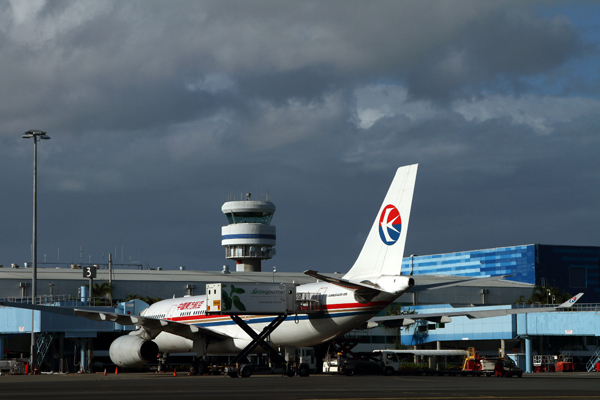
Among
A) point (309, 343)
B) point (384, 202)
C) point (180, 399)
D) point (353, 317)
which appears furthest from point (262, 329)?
point (180, 399)

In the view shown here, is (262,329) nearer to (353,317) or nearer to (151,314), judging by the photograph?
(353,317)

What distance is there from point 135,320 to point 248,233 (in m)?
76.7

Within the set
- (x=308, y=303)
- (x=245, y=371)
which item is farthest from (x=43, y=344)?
(x=308, y=303)

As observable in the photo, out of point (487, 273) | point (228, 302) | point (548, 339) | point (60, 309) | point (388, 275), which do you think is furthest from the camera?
point (487, 273)

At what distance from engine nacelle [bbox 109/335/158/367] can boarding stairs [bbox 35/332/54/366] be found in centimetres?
1527

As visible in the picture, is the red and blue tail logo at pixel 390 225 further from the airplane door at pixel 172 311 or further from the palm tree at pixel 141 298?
the palm tree at pixel 141 298

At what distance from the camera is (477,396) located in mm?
23109

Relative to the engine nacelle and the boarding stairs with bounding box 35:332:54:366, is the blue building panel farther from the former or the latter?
the engine nacelle

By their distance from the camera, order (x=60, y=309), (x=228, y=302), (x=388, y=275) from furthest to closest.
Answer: (x=60, y=309), (x=228, y=302), (x=388, y=275)

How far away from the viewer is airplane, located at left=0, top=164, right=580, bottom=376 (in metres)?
36.2

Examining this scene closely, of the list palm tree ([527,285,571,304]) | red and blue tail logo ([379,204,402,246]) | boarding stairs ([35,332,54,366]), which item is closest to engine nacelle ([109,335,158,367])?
boarding stairs ([35,332,54,366])

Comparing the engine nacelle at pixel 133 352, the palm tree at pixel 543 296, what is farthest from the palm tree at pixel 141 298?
the palm tree at pixel 543 296

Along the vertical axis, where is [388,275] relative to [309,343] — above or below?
above

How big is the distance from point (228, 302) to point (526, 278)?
124 m
